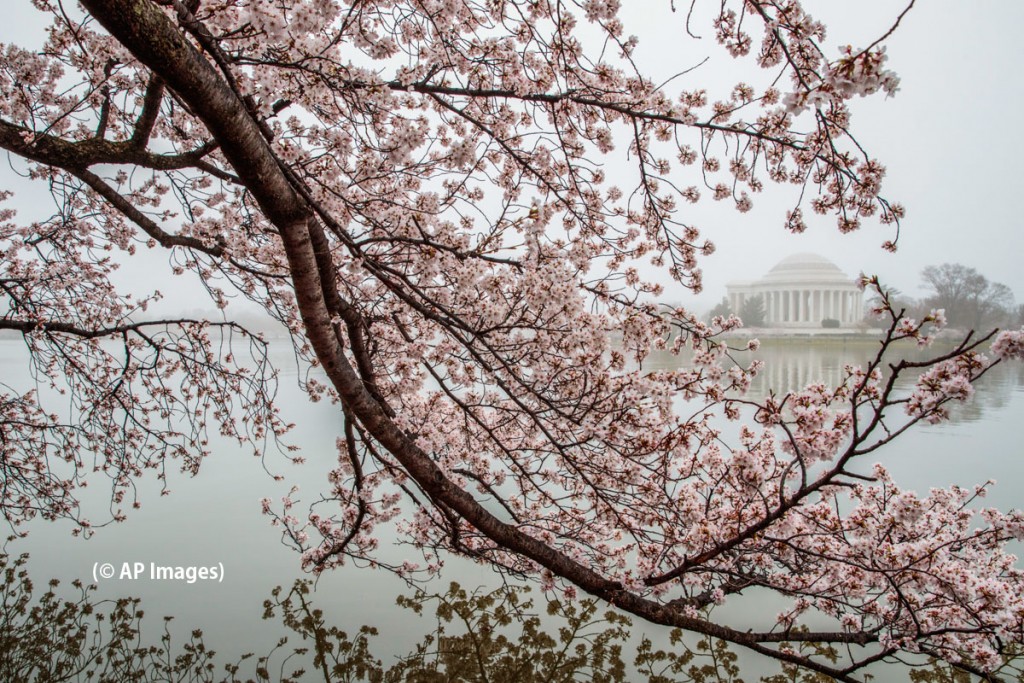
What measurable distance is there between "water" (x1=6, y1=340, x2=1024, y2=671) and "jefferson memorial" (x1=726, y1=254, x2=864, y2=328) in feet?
126

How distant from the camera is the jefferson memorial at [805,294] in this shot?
45.4 m

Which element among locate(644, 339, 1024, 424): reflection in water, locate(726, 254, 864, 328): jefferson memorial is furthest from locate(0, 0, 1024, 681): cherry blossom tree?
locate(726, 254, 864, 328): jefferson memorial

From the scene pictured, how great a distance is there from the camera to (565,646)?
12.5 ft

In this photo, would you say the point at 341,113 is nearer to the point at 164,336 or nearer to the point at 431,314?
the point at 431,314

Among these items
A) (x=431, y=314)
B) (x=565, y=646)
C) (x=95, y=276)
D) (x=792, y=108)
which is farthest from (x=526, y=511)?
(x=95, y=276)

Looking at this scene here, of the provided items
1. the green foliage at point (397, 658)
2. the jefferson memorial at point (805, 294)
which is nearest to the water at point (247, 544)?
the green foliage at point (397, 658)

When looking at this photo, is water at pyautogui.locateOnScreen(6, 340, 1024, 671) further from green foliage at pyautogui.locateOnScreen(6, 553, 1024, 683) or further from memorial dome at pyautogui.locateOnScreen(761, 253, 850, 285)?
memorial dome at pyautogui.locateOnScreen(761, 253, 850, 285)

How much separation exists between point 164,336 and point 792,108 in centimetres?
438

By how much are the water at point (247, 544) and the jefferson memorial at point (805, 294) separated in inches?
1511

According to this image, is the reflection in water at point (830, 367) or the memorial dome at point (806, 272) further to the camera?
the memorial dome at point (806, 272)

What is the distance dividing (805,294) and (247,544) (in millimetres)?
49866

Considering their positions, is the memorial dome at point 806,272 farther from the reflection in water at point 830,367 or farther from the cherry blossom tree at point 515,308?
the cherry blossom tree at point 515,308

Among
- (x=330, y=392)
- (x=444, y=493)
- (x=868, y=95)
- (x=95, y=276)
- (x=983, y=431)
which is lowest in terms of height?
(x=444, y=493)

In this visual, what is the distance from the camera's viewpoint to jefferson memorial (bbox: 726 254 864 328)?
45406 mm
